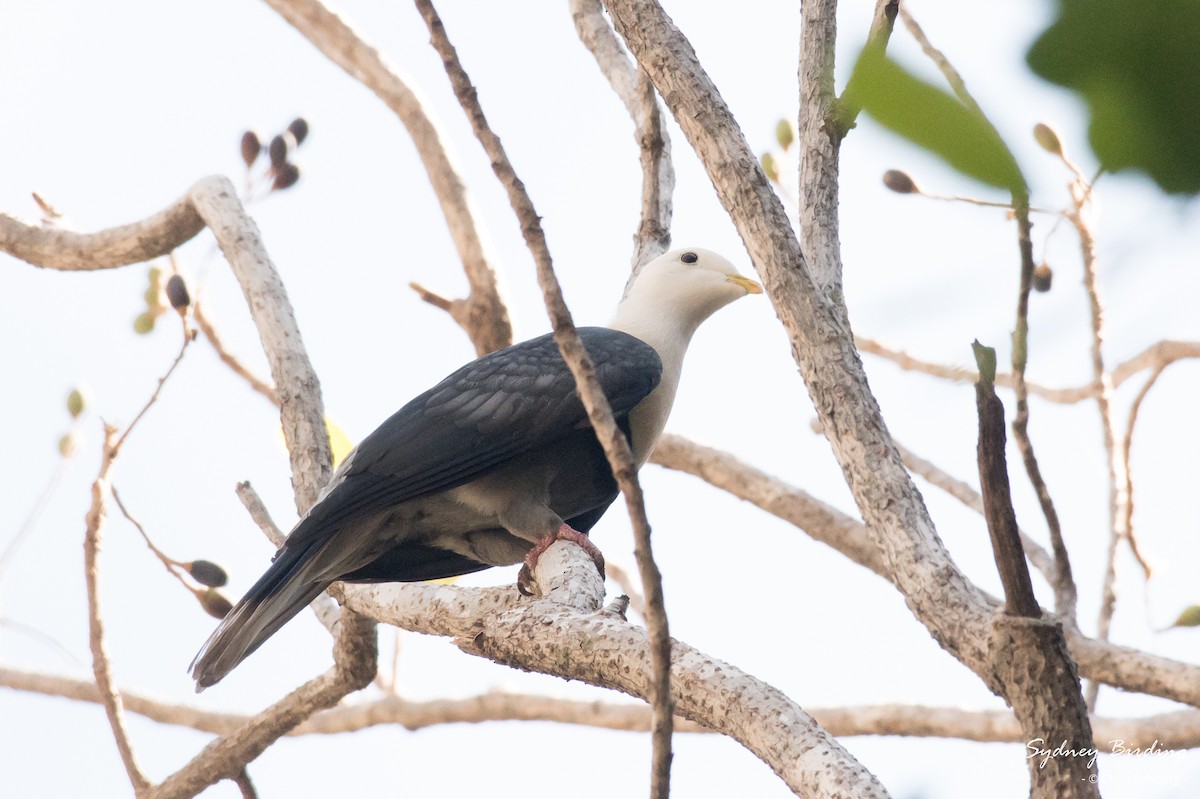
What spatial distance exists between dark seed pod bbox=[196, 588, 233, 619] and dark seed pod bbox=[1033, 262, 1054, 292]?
3.10 meters

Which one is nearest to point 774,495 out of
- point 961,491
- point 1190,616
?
point 961,491

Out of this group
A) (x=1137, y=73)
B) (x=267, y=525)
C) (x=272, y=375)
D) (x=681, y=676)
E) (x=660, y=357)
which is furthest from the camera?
(x=660, y=357)

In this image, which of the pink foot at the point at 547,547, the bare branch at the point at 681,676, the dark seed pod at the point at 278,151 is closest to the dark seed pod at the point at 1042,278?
the bare branch at the point at 681,676

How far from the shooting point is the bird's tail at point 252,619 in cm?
307

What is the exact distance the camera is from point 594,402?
1.65 meters

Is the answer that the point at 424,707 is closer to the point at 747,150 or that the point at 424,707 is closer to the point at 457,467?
the point at 457,467

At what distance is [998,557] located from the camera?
4.90 feet

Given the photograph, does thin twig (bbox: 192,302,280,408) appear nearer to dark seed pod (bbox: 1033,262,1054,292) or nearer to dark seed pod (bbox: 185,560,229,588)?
dark seed pod (bbox: 185,560,229,588)

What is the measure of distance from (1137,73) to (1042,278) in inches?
14.2

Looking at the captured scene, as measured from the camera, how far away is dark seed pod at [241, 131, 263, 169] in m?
4.02

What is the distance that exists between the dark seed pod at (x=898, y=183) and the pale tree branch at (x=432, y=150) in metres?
4.53

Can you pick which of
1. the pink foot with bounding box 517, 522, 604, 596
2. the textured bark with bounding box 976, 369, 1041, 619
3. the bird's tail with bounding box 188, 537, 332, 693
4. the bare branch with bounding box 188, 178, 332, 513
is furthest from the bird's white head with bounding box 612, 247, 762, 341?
the textured bark with bounding box 976, 369, 1041, 619

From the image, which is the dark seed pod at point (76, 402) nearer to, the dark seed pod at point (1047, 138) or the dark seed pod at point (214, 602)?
the dark seed pod at point (214, 602)

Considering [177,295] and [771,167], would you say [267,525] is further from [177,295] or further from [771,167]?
[771,167]
